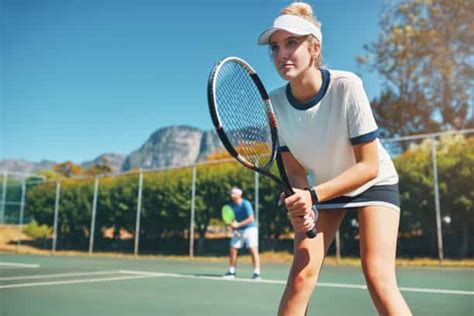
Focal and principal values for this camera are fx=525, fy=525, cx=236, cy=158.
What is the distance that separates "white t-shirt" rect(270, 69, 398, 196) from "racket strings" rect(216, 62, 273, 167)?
19cm

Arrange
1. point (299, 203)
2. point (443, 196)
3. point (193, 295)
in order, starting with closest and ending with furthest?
1. point (299, 203)
2. point (193, 295)
3. point (443, 196)

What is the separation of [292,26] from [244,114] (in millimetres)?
604

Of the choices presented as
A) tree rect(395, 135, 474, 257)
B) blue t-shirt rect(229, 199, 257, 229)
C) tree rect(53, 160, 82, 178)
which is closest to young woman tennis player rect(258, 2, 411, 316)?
blue t-shirt rect(229, 199, 257, 229)

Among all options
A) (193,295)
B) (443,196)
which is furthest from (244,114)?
(443,196)

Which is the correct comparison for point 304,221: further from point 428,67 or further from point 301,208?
point 428,67

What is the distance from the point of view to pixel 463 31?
16.8 meters

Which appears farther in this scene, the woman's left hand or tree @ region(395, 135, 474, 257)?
tree @ region(395, 135, 474, 257)

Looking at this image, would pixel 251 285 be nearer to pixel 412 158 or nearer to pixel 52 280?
pixel 52 280

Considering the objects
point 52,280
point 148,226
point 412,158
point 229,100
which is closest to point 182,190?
point 148,226

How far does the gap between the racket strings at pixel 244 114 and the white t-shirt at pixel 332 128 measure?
0.19 meters

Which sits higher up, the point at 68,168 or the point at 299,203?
the point at 68,168

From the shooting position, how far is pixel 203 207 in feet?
45.1

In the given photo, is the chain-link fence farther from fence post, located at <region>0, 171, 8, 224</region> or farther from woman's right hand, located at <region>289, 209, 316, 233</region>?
woman's right hand, located at <region>289, 209, 316, 233</region>

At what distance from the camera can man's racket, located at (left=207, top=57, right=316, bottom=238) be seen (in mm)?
2229
